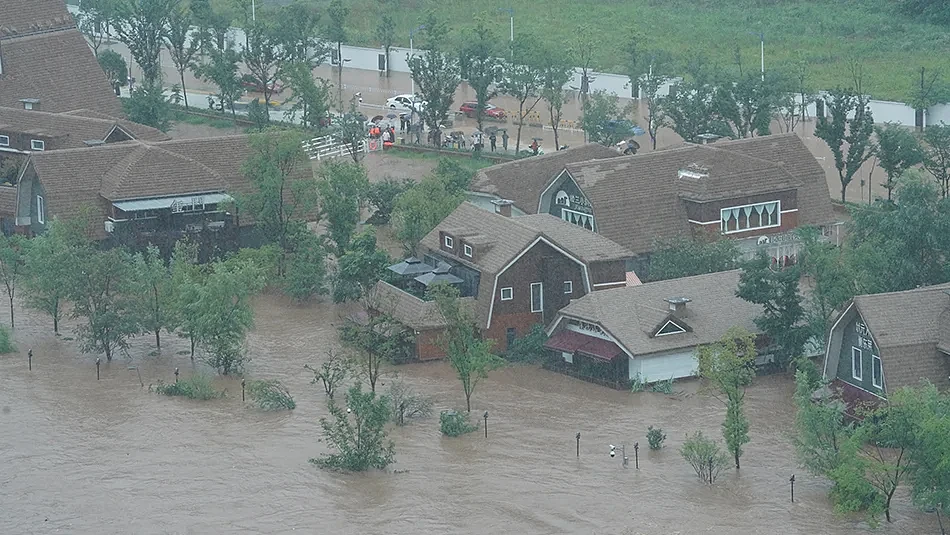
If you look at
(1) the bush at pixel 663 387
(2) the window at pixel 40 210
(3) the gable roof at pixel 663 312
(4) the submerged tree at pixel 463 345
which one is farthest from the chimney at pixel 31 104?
(1) the bush at pixel 663 387

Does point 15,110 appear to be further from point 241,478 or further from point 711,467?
point 711,467

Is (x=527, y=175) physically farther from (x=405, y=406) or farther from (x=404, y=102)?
(x=404, y=102)

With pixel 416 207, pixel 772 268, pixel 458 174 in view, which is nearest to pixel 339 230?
pixel 416 207

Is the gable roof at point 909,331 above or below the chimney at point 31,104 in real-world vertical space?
below

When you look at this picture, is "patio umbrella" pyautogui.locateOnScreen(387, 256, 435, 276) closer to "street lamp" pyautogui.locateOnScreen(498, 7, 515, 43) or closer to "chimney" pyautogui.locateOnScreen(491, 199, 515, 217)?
"chimney" pyautogui.locateOnScreen(491, 199, 515, 217)

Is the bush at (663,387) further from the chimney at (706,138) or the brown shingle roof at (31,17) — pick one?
the brown shingle roof at (31,17)

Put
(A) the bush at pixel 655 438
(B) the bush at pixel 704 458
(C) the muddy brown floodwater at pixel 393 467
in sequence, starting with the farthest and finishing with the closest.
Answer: (A) the bush at pixel 655 438
(B) the bush at pixel 704 458
(C) the muddy brown floodwater at pixel 393 467

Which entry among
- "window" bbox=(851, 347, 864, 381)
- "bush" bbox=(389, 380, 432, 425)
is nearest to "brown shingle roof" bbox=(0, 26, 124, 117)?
"bush" bbox=(389, 380, 432, 425)
